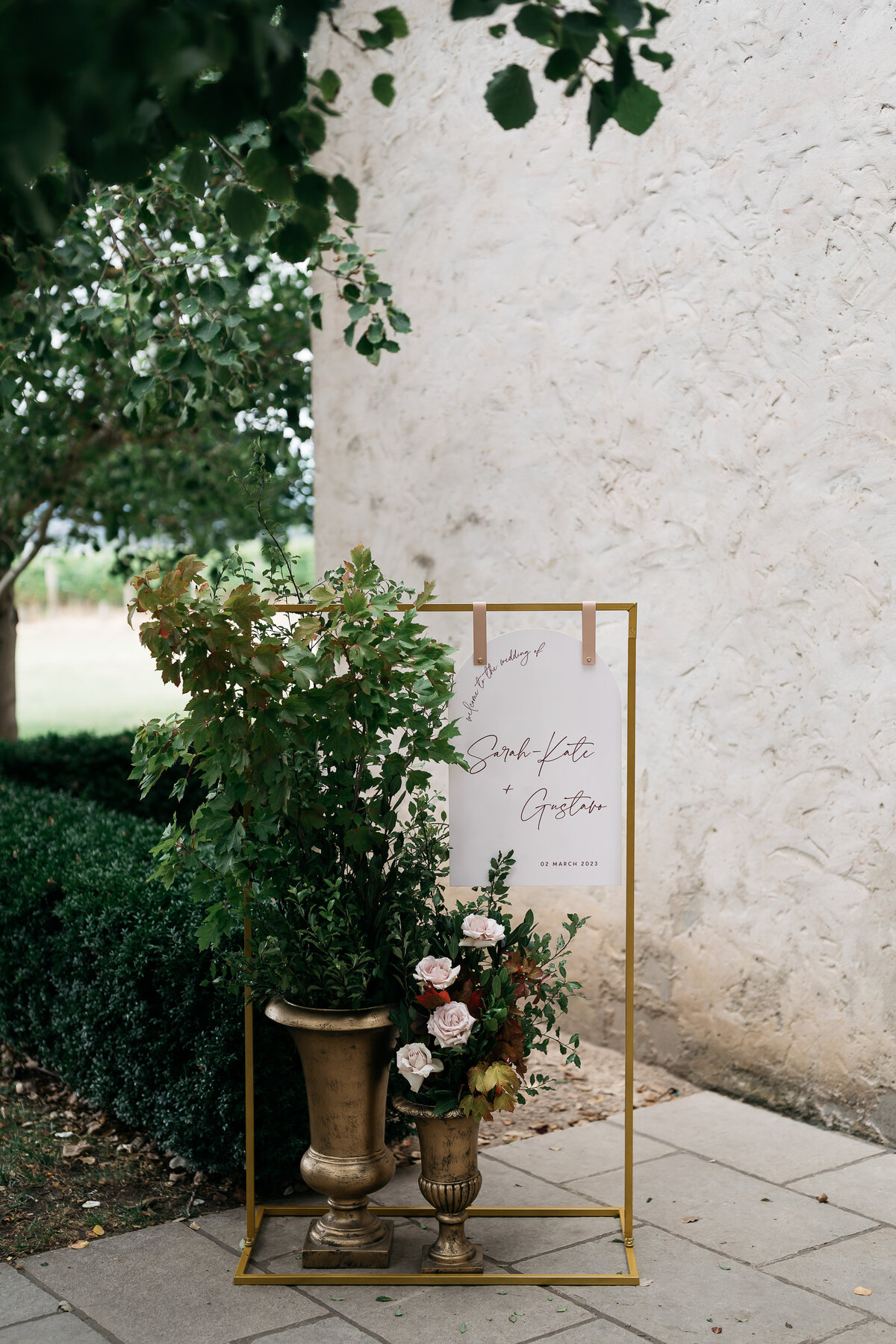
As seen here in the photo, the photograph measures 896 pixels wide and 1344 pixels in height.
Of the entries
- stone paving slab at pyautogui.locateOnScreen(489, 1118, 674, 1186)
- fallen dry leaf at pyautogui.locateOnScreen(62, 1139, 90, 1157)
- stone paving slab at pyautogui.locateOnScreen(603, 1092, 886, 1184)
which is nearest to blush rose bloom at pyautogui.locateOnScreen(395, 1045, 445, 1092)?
stone paving slab at pyautogui.locateOnScreen(489, 1118, 674, 1186)

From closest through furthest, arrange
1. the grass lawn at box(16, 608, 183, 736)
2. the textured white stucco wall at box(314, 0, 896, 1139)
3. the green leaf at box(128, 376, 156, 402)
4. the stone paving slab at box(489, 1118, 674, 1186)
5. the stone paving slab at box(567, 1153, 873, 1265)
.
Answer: the stone paving slab at box(567, 1153, 873, 1265), the stone paving slab at box(489, 1118, 674, 1186), the textured white stucco wall at box(314, 0, 896, 1139), the green leaf at box(128, 376, 156, 402), the grass lawn at box(16, 608, 183, 736)

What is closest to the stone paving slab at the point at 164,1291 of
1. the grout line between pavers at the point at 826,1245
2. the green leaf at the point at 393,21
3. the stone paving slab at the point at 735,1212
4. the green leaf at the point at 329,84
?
the stone paving slab at the point at 735,1212

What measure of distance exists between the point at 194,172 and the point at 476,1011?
1986mm

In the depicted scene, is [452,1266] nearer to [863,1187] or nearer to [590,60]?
[863,1187]

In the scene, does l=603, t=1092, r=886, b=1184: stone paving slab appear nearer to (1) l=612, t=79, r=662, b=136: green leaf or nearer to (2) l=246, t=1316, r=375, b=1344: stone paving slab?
(2) l=246, t=1316, r=375, b=1344: stone paving slab

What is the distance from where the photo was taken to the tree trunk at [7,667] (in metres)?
9.56

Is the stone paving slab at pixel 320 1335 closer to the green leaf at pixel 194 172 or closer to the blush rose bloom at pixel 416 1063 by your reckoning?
the blush rose bloom at pixel 416 1063

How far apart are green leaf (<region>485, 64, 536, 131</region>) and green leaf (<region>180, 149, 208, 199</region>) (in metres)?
0.54

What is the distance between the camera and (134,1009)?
12.0 ft

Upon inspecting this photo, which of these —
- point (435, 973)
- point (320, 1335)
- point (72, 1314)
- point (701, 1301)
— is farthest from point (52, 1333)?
point (701, 1301)

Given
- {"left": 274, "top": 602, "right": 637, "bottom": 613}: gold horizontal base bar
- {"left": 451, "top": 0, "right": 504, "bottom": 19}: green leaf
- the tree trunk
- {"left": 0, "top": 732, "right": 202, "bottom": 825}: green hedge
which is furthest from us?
the tree trunk

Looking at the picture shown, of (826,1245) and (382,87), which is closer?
(382,87)

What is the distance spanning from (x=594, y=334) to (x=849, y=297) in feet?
3.59

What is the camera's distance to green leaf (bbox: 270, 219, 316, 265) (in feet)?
6.93
